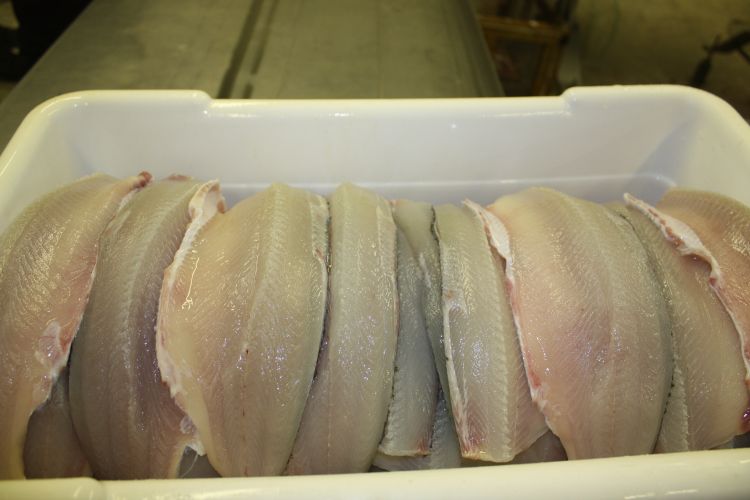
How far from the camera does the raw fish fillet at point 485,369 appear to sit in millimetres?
785

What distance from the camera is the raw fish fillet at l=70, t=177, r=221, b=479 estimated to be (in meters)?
0.76

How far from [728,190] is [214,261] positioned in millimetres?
1004

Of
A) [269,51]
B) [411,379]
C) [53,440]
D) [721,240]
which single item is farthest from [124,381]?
[269,51]

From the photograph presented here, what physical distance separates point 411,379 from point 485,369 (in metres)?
0.11

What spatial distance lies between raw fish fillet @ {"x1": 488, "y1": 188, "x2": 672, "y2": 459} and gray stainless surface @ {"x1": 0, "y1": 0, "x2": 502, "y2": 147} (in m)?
0.84

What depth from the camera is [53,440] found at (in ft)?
2.60

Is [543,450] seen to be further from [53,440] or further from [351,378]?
[53,440]

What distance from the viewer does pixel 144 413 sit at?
0.77 metres

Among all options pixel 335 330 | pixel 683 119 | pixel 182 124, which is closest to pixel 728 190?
pixel 683 119

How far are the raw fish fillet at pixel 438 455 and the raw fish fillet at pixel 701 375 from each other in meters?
0.31

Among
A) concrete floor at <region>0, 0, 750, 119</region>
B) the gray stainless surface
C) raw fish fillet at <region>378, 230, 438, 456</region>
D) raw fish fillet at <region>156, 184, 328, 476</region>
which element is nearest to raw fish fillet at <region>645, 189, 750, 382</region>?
raw fish fillet at <region>378, 230, 438, 456</region>

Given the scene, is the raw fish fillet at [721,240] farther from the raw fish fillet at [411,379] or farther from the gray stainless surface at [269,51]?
the gray stainless surface at [269,51]

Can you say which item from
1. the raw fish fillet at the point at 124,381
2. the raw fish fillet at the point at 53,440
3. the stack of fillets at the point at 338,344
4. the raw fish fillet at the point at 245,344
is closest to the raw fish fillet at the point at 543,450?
the stack of fillets at the point at 338,344

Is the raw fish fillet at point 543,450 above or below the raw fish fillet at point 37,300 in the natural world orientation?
below
